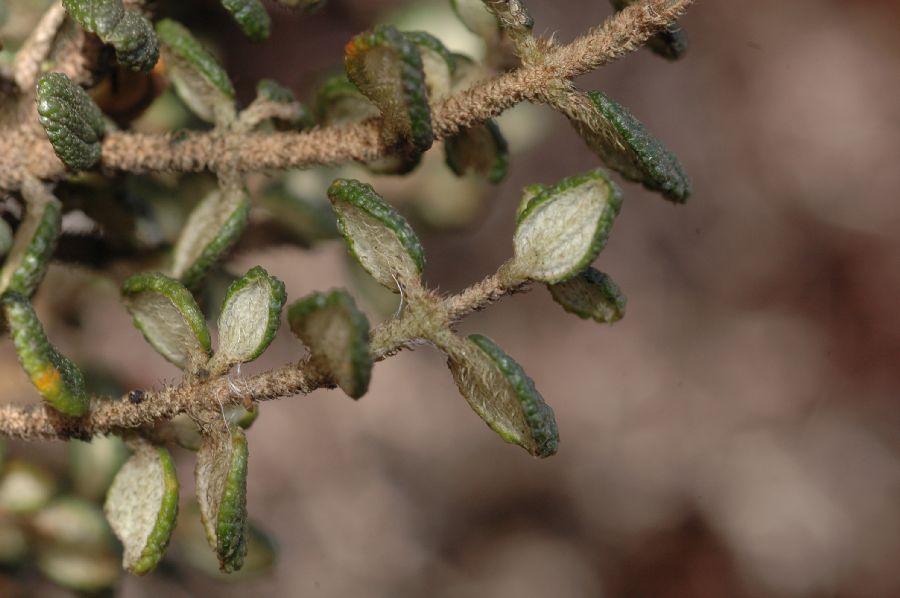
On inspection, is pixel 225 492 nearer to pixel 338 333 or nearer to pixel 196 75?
pixel 338 333

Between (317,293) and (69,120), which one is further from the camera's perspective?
(69,120)

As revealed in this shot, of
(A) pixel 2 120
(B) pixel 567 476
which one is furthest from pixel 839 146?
(A) pixel 2 120

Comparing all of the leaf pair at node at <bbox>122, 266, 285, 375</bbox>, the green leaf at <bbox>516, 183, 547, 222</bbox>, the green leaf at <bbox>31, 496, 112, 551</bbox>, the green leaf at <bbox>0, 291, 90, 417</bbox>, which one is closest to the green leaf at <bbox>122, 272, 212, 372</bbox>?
the leaf pair at node at <bbox>122, 266, 285, 375</bbox>

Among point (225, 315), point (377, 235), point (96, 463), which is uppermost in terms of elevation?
point (377, 235)

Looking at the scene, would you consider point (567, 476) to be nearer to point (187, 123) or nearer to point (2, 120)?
point (187, 123)

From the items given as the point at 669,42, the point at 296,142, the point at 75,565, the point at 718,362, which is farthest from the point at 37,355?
the point at 718,362

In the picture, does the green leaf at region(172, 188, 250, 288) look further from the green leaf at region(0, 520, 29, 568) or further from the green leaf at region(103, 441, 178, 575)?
the green leaf at region(0, 520, 29, 568)

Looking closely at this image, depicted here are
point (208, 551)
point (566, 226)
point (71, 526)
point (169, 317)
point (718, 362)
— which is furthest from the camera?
point (718, 362)
